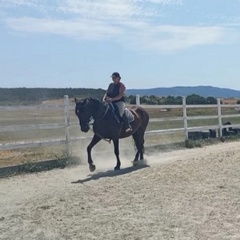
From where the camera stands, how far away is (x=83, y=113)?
1151cm

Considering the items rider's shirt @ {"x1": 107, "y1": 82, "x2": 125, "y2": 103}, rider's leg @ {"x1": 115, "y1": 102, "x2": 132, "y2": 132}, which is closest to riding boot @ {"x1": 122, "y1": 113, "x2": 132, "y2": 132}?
rider's leg @ {"x1": 115, "y1": 102, "x2": 132, "y2": 132}

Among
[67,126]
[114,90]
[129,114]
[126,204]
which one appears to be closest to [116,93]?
Result: [114,90]

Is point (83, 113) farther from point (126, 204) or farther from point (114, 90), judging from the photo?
point (126, 204)

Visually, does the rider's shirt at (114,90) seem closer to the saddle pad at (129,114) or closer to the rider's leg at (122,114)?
the rider's leg at (122,114)

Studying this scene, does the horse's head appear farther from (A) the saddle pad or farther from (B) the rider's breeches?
(A) the saddle pad

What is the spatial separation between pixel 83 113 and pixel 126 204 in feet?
13.7

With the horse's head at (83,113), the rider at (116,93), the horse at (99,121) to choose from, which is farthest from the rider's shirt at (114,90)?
the horse's head at (83,113)

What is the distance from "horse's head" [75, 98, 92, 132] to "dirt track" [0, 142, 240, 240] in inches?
44.8

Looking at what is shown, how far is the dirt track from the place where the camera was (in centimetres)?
631

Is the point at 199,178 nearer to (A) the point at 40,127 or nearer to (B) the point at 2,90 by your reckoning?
(A) the point at 40,127

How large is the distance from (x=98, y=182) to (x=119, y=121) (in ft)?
8.69

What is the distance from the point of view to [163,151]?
16.5m

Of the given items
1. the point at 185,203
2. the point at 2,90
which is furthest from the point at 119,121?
the point at 2,90

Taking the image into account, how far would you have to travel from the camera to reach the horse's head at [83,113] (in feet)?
37.7
